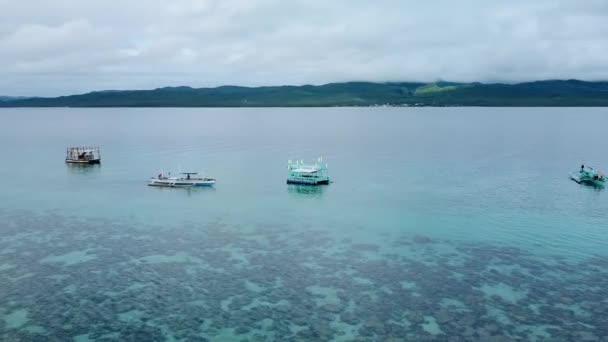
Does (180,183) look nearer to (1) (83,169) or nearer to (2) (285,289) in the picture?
(1) (83,169)

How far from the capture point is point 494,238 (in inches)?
2419

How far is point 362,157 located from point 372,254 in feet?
305

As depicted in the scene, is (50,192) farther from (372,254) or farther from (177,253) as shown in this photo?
→ (372,254)

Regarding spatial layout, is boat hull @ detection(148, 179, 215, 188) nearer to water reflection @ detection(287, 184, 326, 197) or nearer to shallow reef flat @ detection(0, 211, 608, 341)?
water reflection @ detection(287, 184, 326, 197)

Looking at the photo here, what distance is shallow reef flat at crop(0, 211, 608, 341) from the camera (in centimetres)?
3775

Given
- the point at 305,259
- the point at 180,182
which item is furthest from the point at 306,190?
the point at 305,259

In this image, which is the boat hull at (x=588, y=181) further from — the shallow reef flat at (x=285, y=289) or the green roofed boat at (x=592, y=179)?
the shallow reef flat at (x=285, y=289)

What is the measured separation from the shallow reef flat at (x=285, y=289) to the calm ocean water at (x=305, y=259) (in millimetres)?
186

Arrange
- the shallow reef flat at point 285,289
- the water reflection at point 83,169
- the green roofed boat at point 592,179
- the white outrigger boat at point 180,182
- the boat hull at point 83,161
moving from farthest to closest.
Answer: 1. the boat hull at point 83,161
2. the water reflection at point 83,169
3. the green roofed boat at point 592,179
4. the white outrigger boat at point 180,182
5. the shallow reef flat at point 285,289

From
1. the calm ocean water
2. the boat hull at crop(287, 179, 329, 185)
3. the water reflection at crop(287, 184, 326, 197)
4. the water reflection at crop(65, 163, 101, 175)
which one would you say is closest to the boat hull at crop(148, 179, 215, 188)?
the calm ocean water

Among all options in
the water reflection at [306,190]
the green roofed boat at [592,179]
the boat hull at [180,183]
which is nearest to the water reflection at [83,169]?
the boat hull at [180,183]

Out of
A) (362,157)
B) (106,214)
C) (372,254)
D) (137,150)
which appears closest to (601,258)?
(372,254)

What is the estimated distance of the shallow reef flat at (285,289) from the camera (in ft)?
124

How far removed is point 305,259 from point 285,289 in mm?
8424
